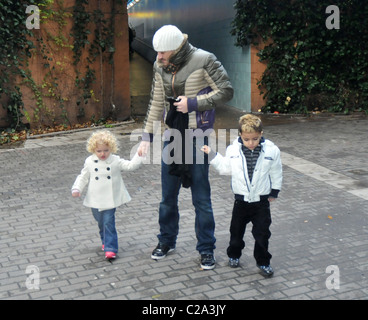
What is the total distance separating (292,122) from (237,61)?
257 centimetres

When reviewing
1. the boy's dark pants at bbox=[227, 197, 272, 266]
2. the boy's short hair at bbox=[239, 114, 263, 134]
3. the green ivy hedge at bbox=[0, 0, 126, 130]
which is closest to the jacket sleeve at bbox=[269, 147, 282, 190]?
the boy's dark pants at bbox=[227, 197, 272, 266]

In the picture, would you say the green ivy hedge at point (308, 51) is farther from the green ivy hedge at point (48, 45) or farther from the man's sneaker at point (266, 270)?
the man's sneaker at point (266, 270)

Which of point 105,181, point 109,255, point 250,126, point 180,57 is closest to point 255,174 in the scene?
point 250,126

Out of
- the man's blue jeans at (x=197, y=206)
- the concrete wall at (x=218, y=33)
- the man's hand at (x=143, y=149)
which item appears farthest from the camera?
the concrete wall at (x=218, y=33)

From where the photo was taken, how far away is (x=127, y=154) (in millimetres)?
9195

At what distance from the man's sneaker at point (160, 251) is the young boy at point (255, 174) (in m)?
0.80

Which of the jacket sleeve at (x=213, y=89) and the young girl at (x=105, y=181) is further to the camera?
the young girl at (x=105, y=181)

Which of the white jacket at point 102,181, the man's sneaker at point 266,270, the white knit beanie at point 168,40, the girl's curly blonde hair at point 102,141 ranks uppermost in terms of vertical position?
the white knit beanie at point 168,40

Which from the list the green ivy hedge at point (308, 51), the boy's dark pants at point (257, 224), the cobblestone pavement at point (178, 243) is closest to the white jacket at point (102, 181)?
the cobblestone pavement at point (178, 243)

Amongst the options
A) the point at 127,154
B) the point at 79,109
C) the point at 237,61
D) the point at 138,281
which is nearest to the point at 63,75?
the point at 79,109

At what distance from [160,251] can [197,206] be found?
57 cm

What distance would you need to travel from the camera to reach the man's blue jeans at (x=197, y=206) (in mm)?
4707

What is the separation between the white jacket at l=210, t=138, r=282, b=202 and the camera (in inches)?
178
